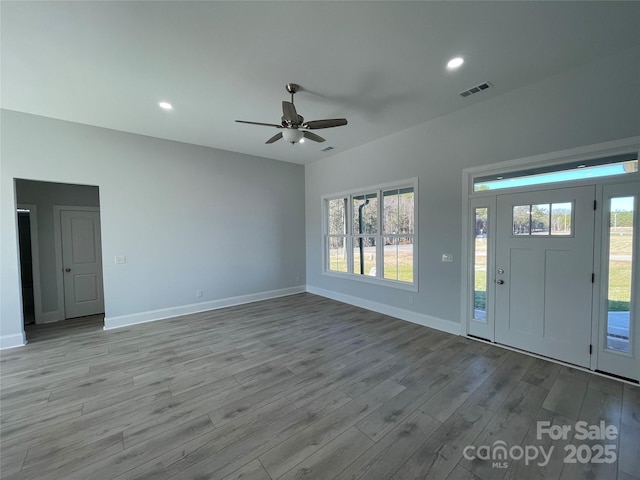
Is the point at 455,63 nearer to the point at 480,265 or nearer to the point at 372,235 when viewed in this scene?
the point at 480,265

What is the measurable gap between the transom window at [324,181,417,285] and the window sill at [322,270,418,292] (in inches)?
1.2

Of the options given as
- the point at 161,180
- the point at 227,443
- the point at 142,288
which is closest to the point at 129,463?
the point at 227,443

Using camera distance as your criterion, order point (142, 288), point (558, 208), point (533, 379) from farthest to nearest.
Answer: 1. point (142, 288)
2. point (558, 208)
3. point (533, 379)

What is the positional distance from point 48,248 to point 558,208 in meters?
8.00

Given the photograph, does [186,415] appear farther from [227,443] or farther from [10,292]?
[10,292]

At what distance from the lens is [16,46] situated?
2.28 m

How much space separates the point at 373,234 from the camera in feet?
16.6

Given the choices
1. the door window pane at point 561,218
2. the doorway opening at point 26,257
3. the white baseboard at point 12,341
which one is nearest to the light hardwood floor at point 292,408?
the white baseboard at point 12,341

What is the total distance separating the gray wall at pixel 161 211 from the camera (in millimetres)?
3568

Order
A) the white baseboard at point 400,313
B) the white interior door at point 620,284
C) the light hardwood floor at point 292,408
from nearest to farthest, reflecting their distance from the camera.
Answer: the light hardwood floor at point 292,408
the white interior door at point 620,284
the white baseboard at point 400,313

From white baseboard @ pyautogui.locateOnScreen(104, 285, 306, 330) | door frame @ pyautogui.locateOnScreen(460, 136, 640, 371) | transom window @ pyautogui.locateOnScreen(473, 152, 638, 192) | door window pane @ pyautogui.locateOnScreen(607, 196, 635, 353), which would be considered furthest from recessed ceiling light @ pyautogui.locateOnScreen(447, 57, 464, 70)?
white baseboard @ pyautogui.locateOnScreen(104, 285, 306, 330)

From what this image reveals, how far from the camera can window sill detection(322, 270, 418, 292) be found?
430 cm

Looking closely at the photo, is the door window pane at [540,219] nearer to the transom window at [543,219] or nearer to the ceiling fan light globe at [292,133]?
the transom window at [543,219]

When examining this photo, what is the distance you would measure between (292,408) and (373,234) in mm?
3541
